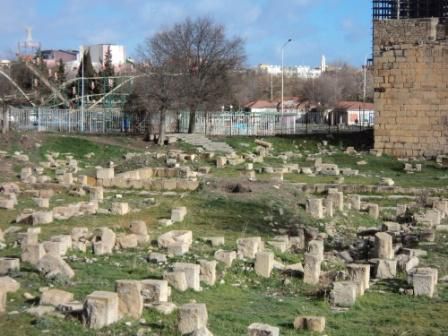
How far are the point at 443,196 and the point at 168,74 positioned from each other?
19.6m

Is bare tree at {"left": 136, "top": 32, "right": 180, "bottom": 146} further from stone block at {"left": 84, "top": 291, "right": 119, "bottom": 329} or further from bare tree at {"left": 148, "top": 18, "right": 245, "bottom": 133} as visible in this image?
stone block at {"left": 84, "top": 291, "right": 119, "bottom": 329}

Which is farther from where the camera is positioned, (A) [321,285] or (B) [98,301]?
(A) [321,285]

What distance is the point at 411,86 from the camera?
34.3m

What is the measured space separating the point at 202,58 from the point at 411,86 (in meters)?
15.5

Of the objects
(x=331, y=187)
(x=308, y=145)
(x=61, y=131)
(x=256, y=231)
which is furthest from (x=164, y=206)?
(x=61, y=131)

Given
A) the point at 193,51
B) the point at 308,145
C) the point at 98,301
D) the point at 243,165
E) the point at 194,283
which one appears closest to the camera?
the point at 98,301

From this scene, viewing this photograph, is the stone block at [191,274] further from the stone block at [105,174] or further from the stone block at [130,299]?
the stone block at [105,174]

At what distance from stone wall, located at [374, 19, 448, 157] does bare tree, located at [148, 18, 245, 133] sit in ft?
36.4

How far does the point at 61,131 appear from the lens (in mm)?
41344

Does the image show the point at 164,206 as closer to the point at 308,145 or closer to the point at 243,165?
the point at 243,165

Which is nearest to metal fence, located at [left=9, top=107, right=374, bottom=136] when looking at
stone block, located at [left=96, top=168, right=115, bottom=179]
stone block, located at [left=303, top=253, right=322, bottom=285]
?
stone block, located at [left=96, top=168, right=115, bottom=179]

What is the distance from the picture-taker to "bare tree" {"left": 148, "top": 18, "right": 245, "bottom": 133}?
1718 inches

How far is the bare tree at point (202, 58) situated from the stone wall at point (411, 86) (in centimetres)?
1109

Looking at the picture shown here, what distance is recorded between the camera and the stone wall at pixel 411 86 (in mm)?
33812
